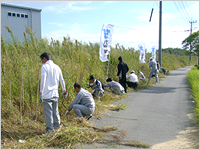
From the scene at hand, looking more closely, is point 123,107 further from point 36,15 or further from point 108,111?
point 36,15

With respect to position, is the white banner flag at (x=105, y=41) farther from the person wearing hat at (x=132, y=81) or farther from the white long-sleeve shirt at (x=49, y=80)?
the white long-sleeve shirt at (x=49, y=80)

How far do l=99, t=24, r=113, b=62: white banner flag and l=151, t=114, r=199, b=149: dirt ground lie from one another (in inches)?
232

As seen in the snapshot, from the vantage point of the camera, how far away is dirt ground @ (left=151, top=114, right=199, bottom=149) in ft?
14.3

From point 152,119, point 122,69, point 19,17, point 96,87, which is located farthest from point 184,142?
point 19,17

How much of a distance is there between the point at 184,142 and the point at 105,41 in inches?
269

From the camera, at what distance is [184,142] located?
4.61 meters

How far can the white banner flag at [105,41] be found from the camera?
34.0 feet

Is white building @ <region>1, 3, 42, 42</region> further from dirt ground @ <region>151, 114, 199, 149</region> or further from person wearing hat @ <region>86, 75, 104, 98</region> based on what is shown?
dirt ground @ <region>151, 114, 199, 149</region>

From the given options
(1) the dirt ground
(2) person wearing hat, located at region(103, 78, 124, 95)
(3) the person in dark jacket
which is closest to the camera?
(1) the dirt ground

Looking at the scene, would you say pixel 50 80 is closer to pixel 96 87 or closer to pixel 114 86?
pixel 96 87

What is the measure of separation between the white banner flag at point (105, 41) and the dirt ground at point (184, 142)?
589 centimetres

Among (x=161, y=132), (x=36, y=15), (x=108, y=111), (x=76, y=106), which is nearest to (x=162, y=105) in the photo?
(x=108, y=111)

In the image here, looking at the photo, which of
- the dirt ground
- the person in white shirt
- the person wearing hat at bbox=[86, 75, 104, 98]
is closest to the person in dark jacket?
the person wearing hat at bbox=[86, 75, 104, 98]

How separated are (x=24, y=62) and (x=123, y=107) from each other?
3.57 meters
